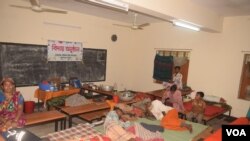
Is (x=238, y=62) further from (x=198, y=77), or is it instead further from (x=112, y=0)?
(x=112, y=0)

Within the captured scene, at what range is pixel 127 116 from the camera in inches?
155

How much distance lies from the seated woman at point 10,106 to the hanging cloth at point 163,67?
5.29m

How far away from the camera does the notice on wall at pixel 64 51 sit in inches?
242

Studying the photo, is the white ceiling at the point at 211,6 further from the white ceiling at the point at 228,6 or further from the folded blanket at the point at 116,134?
the folded blanket at the point at 116,134

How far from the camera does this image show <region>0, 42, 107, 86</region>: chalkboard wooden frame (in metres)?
5.29

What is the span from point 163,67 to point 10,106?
5.49m

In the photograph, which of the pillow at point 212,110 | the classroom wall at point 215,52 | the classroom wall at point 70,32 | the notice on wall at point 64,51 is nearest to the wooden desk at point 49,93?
the classroom wall at point 70,32

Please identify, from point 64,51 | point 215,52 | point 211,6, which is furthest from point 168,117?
point 64,51

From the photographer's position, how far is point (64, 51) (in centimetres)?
646

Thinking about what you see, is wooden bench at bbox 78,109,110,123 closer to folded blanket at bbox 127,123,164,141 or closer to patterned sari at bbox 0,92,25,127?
folded blanket at bbox 127,123,164,141

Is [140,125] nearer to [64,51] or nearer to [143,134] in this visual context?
[143,134]

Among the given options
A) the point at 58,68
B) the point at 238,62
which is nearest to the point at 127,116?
the point at 58,68

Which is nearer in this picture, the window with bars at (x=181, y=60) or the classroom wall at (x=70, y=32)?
the classroom wall at (x=70, y=32)

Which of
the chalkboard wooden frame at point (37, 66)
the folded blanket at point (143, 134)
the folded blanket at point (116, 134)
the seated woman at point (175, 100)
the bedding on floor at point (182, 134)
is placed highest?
the chalkboard wooden frame at point (37, 66)
